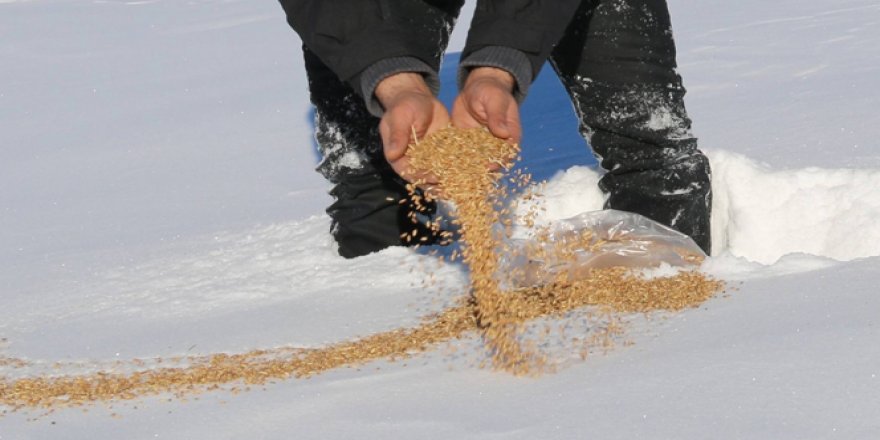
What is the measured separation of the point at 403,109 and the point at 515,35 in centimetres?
23

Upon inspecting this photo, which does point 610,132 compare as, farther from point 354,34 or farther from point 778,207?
point 354,34

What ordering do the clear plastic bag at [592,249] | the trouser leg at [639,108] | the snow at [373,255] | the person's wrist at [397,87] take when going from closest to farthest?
the snow at [373,255]
the person's wrist at [397,87]
the clear plastic bag at [592,249]
the trouser leg at [639,108]

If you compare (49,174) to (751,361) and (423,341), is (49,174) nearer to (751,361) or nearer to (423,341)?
(423,341)

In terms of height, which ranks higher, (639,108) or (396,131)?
(396,131)

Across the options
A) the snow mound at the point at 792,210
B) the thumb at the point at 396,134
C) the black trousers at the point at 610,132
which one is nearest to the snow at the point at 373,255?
the snow mound at the point at 792,210

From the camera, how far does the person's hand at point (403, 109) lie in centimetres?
212

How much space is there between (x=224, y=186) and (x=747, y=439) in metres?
2.11

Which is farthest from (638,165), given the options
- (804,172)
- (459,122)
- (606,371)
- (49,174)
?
(49,174)

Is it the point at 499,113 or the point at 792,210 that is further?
the point at 792,210

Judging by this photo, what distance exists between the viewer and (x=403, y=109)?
83.6 inches

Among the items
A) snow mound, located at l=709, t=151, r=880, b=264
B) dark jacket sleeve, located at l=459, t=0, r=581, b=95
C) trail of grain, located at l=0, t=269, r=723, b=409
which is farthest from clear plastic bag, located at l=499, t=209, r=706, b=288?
dark jacket sleeve, located at l=459, t=0, r=581, b=95

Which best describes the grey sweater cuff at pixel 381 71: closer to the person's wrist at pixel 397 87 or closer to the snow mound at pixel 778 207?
the person's wrist at pixel 397 87

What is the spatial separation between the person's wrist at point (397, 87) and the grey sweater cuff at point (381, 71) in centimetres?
1

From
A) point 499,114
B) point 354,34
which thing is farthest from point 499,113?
point 354,34
